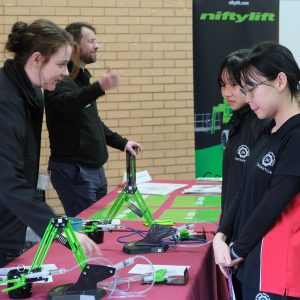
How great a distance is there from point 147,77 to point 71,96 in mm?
2162

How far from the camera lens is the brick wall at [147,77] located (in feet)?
16.2

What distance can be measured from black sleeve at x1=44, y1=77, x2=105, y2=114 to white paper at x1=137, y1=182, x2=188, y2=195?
2.61 feet

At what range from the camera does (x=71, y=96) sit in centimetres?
299

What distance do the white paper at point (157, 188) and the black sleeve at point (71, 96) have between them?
796mm

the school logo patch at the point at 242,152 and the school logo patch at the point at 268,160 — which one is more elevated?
the school logo patch at the point at 268,160

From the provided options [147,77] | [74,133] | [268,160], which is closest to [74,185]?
[74,133]

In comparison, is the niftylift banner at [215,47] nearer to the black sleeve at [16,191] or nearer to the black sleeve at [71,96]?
the black sleeve at [71,96]

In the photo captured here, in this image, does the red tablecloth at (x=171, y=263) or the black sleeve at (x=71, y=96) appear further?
the black sleeve at (x=71, y=96)

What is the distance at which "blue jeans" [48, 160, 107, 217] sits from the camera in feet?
10.8

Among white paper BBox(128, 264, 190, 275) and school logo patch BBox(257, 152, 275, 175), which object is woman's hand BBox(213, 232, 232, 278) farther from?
school logo patch BBox(257, 152, 275, 175)

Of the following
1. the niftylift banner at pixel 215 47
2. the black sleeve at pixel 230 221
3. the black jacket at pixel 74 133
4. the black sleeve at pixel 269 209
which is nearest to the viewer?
the black sleeve at pixel 269 209

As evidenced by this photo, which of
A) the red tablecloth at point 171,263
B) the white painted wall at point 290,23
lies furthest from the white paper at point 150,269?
the white painted wall at point 290,23

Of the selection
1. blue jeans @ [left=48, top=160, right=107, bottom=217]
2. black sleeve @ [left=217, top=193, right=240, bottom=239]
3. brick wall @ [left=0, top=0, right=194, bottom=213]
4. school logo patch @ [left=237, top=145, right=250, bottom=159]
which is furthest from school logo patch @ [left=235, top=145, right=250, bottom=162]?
brick wall @ [left=0, top=0, right=194, bottom=213]

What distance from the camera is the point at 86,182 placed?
3307 mm
